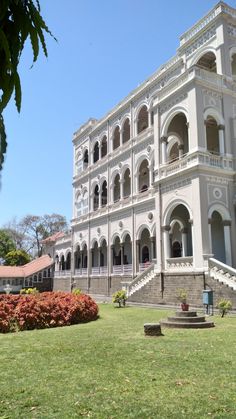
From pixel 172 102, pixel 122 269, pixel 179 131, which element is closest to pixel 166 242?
pixel 179 131

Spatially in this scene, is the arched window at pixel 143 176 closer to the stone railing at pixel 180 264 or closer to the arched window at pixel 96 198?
the arched window at pixel 96 198

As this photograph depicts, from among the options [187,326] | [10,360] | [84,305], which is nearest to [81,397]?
[10,360]

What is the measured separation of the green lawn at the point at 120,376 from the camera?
187 inches

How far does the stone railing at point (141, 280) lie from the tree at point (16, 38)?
759 inches

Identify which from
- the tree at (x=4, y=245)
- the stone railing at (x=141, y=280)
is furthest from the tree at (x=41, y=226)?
the stone railing at (x=141, y=280)

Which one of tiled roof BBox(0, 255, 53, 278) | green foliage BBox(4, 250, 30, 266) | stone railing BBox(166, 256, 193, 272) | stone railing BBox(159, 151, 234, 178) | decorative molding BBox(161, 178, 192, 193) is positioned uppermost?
stone railing BBox(159, 151, 234, 178)

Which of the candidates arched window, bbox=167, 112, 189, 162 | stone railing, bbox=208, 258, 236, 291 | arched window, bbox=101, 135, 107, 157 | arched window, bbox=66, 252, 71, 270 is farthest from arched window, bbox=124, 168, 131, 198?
stone railing, bbox=208, 258, 236, 291

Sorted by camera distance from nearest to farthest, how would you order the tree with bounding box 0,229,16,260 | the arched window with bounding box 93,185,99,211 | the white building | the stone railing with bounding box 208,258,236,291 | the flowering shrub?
the flowering shrub → the stone railing with bounding box 208,258,236,291 → the white building → the arched window with bounding box 93,185,99,211 → the tree with bounding box 0,229,16,260

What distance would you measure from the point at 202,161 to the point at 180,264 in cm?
528

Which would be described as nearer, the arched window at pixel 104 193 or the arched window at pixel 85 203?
the arched window at pixel 104 193

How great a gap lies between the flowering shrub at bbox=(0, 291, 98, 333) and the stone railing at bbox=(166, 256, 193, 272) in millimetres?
5573

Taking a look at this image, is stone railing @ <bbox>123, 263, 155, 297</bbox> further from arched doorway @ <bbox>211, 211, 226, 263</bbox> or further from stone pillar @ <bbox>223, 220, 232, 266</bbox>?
stone pillar @ <bbox>223, 220, 232, 266</bbox>

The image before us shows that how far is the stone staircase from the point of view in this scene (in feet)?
69.8

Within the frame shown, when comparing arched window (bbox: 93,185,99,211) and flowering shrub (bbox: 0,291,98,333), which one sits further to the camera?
arched window (bbox: 93,185,99,211)
